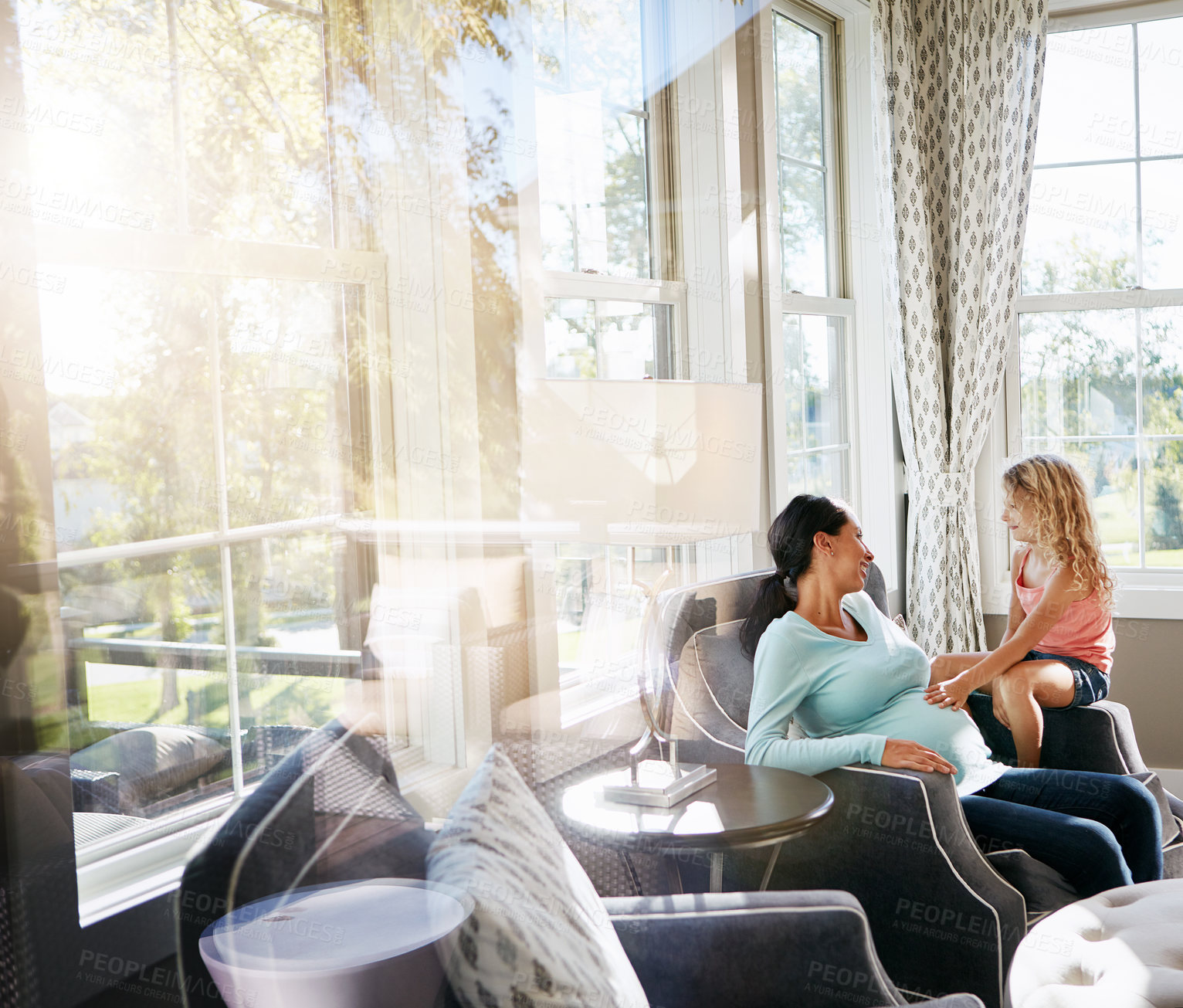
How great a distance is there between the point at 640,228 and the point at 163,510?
177 centimetres

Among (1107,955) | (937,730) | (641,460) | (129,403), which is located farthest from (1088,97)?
(129,403)

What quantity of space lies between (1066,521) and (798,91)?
6.25 feet

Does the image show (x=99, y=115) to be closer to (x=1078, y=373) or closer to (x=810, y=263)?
(x=810, y=263)

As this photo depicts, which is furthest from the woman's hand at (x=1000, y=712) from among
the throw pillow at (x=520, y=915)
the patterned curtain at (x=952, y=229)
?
the throw pillow at (x=520, y=915)

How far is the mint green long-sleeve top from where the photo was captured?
7.16 ft

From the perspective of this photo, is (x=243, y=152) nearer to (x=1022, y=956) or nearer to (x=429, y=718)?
(x=429, y=718)

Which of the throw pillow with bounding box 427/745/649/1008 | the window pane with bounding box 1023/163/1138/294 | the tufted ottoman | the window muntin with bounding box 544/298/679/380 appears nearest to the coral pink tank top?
the tufted ottoman

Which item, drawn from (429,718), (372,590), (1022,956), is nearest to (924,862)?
(1022,956)

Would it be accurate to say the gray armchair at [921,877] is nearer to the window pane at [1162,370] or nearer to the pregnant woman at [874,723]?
the pregnant woman at [874,723]

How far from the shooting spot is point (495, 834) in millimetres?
1315

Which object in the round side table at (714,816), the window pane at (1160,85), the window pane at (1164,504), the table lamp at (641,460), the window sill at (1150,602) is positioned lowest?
the round side table at (714,816)

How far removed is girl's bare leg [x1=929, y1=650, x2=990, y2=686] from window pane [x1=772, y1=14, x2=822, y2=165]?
186cm

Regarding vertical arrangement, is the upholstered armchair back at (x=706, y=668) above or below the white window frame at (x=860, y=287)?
below

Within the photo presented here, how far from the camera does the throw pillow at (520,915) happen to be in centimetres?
115
